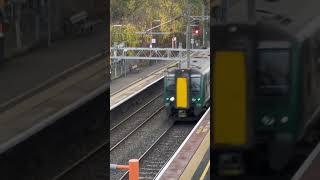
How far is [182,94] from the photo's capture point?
18562 millimetres

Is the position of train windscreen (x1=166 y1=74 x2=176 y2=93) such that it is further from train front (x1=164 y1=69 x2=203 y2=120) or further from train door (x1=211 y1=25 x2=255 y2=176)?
train door (x1=211 y1=25 x2=255 y2=176)

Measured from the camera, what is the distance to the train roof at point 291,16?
1299 millimetres

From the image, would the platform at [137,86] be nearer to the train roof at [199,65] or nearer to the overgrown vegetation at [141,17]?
the train roof at [199,65]

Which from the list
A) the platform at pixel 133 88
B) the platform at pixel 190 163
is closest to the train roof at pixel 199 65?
the platform at pixel 133 88

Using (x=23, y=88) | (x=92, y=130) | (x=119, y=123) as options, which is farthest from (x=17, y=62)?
(x=119, y=123)

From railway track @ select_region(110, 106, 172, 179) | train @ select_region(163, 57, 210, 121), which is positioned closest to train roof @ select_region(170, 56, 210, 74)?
train @ select_region(163, 57, 210, 121)

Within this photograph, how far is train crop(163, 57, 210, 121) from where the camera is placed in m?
17.7

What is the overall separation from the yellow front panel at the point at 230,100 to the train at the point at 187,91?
52.6 ft

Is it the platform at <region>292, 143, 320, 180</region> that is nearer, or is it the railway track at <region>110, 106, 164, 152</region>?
the platform at <region>292, 143, 320, 180</region>

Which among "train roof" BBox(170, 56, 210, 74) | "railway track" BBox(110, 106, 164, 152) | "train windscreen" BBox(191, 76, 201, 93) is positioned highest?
"train roof" BBox(170, 56, 210, 74)

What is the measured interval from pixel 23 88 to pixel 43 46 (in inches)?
5.2

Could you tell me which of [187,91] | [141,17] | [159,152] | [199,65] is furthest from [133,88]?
[159,152]

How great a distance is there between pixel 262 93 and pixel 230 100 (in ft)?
0.33

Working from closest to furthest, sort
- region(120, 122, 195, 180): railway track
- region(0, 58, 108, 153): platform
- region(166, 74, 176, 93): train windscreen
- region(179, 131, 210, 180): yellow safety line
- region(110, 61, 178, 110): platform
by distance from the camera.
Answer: region(0, 58, 108, 153): platform → region(179, 131, 210, 180): yellow safety line → region(120, 122, 195, 180): railway track → region(166, 74, 176, 93): train windscreen → region(110, 61, 178, 110): platform
